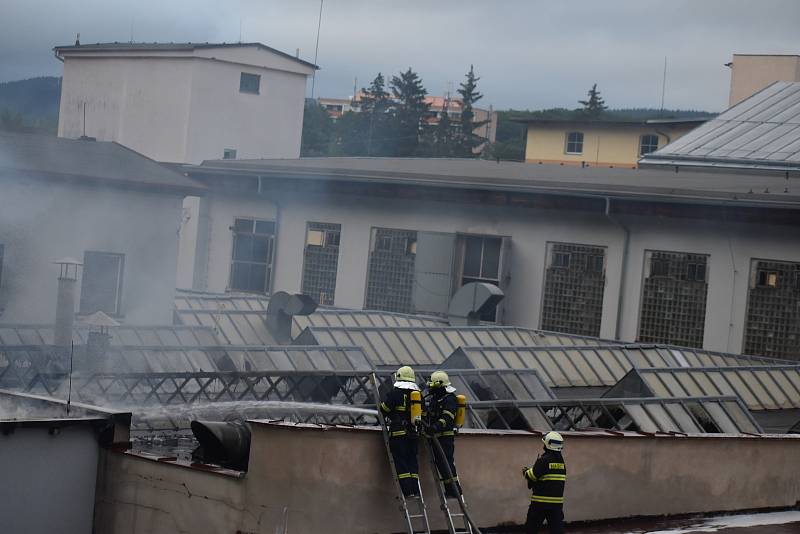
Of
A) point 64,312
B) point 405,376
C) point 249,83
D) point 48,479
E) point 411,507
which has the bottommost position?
point 48,479

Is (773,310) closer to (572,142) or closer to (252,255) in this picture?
(252,255)

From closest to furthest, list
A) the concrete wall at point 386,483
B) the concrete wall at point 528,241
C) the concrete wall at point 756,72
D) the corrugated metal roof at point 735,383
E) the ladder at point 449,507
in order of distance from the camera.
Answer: the concrete wall at point 386,483, the ladder at point 449,507, the corrugated metal roof at point 735,383, the concrete wall at point 528,241, the concrete wall at point 756,72

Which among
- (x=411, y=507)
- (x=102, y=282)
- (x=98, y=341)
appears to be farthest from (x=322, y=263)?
(x=411, y=507)

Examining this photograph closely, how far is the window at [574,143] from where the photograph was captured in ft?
205

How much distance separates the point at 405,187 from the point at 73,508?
19.9 meters

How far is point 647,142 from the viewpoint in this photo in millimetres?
60688

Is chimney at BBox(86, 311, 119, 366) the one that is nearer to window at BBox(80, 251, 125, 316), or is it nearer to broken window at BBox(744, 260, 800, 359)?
window at BBox(80, 251, 125, 316)

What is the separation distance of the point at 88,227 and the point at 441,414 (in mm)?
12264

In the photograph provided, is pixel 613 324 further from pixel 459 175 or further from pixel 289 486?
pixel 289 486

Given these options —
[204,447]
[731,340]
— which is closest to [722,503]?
[204,447]

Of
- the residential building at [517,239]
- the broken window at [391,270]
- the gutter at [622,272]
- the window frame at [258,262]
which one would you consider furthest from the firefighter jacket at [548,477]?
the window frame at [258,262]

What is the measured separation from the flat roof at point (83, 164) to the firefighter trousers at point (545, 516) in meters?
12.5

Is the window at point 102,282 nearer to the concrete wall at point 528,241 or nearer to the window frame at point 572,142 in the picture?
the concrete wall at point 528,241

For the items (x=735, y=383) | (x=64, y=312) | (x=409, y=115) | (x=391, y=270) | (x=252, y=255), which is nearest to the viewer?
(x=64, y=312)
